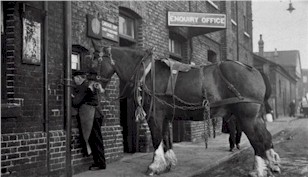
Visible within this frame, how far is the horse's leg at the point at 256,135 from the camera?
6395 millimetres

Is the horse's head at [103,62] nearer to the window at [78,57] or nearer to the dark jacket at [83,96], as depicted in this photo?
the dark jacket at [83,96]

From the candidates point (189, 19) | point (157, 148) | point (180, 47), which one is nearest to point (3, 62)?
point (157, 148)

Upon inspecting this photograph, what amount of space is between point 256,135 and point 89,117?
3.00m

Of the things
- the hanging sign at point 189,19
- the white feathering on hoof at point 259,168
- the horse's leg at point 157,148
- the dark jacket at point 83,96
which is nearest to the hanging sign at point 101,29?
the dark jacket at point 83,96

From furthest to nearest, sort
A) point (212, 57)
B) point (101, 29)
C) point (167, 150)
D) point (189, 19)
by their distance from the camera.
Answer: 1. point (212, 57)
2. point (189, 19)
3. point (101, 29)
4. point (167, 150)

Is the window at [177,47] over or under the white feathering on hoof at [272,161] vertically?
over

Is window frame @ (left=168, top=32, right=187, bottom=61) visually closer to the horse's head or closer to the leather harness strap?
the leather harness strap

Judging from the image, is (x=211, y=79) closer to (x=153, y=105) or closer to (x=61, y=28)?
(x=153, y=105)

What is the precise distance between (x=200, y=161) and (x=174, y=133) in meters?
4.40

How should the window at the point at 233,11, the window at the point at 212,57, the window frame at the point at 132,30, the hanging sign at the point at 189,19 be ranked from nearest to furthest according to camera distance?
the window frame at the point at 132,30 < the hanging sign at the point at 189,19 < the window at the point at 212,57 < the window at the point at 233,11

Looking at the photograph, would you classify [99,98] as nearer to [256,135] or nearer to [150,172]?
[150,172]

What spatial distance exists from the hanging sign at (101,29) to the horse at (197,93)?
4.14ft

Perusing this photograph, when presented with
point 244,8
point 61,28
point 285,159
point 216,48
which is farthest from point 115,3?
point 244,8

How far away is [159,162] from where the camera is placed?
6.58m
